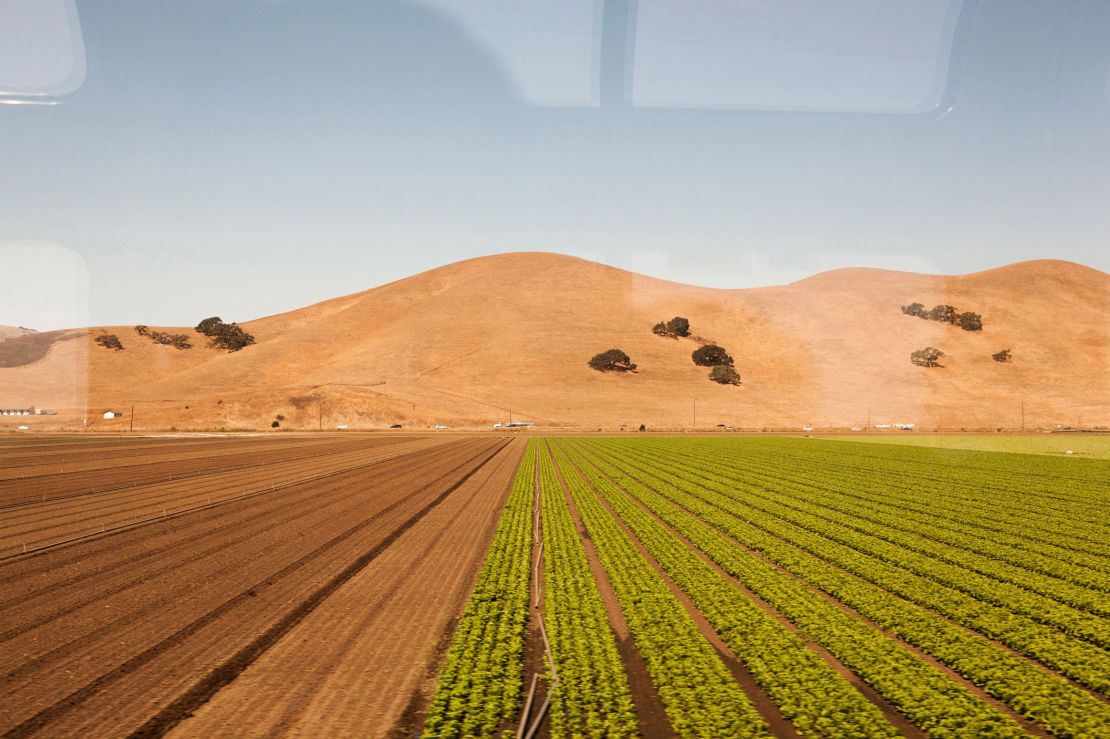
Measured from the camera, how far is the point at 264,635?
34.7 ft

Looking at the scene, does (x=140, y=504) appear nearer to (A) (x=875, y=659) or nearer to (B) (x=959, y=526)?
(A) (x=875, y=659)

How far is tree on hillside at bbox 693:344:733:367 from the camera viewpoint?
454ft

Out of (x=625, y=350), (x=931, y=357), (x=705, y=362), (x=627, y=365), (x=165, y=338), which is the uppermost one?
(x=165, y=338)

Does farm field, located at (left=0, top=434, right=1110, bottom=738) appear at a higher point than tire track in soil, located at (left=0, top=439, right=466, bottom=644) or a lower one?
lower

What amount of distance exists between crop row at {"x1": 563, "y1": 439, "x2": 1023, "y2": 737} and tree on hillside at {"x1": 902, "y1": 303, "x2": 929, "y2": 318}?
162522mm

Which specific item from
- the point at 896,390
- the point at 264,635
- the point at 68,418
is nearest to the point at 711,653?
the point at 264,635

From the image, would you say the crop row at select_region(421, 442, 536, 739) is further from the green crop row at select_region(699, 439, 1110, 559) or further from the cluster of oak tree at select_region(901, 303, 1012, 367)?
the cluster of oak tree at select_region(901, 303, 1012, 367)

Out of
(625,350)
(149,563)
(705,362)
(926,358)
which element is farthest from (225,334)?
(149,563)

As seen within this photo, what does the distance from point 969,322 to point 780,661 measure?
553 ft

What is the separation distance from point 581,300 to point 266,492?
473 feet

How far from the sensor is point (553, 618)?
1135 cm

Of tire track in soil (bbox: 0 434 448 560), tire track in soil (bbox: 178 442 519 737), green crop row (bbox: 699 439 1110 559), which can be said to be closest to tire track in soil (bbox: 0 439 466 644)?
tire track in soil (bbox: 0 434 448 560)

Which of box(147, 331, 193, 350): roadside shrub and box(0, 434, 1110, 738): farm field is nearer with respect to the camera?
box(0, 434, 1110, 738): farm field

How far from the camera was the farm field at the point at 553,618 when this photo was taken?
25.9ft
